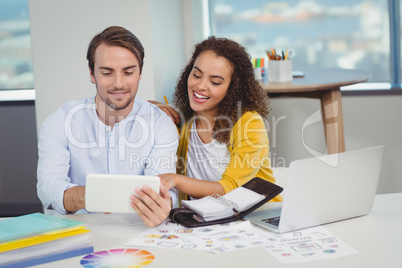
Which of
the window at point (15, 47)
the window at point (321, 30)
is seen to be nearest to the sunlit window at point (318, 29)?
the window at point (321, 30)

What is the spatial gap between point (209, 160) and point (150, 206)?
27.6 inches

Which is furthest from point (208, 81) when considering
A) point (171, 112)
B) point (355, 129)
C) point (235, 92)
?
point (355, 129)

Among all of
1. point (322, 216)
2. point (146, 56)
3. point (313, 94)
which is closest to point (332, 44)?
point (313, 94)

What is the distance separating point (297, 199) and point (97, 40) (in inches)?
40.7

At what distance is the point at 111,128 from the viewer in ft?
6.83

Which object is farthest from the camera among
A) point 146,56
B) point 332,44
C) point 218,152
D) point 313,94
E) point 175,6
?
point 332,44

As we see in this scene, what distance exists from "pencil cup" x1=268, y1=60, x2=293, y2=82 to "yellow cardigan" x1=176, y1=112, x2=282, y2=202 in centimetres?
104

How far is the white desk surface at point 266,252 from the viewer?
1.28 m

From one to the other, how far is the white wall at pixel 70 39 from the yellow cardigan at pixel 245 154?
28.3 inches

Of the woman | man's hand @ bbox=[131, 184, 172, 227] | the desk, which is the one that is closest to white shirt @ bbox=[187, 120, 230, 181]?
the woman

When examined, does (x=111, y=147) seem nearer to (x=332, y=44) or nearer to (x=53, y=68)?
(x=53, y=68)

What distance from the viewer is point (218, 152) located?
2.20 m

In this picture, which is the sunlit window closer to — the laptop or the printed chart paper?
the laptop

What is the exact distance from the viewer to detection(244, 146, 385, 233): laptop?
1426 millimetres
